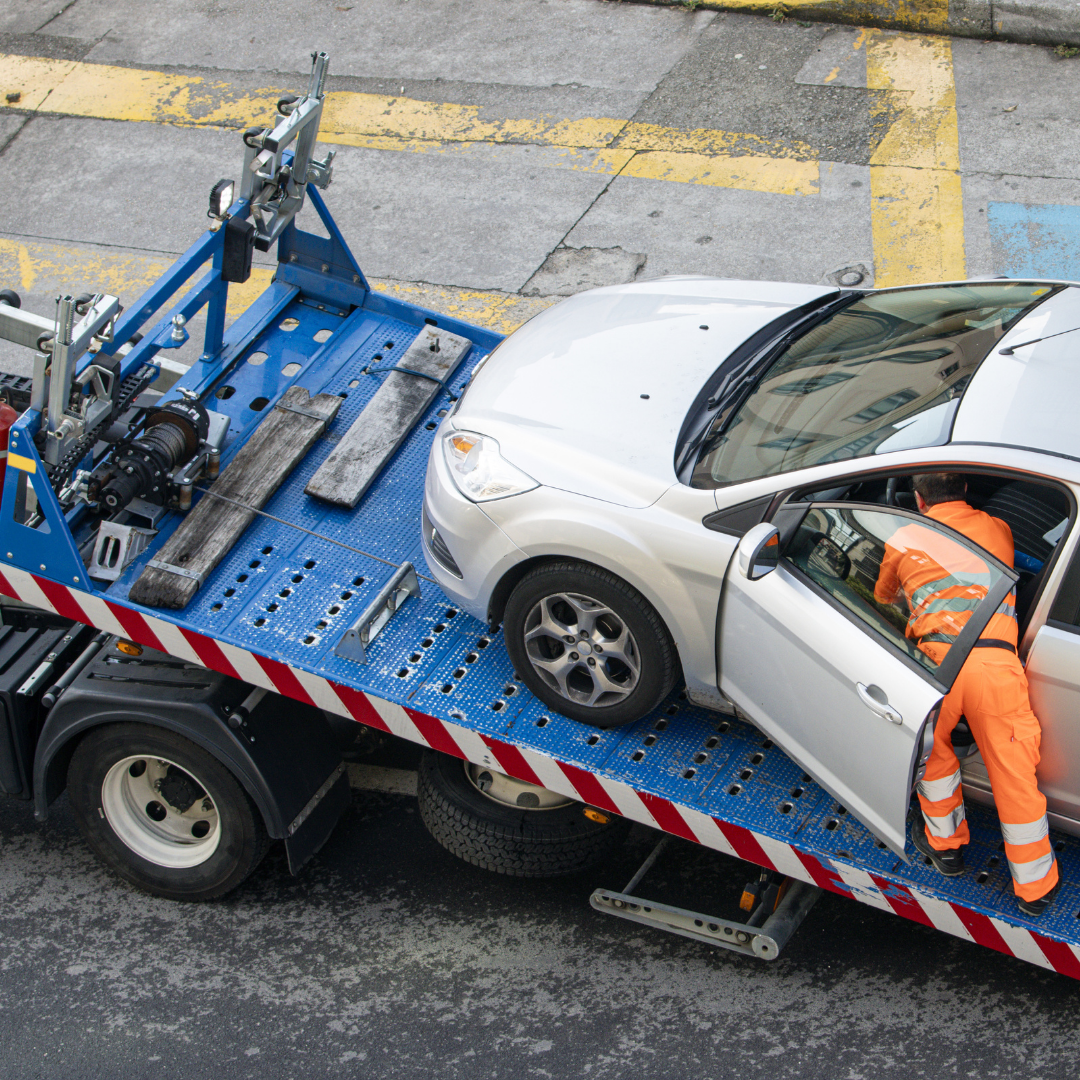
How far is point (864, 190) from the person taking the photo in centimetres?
860

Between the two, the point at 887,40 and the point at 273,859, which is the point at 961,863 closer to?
the point at 273,859

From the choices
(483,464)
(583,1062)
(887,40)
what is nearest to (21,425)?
(483,464)

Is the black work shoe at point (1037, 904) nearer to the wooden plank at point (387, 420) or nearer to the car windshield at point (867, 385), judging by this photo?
the car windshield at point (867, 385)

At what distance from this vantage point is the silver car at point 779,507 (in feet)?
12.1

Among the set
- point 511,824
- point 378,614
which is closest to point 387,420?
point 378,614

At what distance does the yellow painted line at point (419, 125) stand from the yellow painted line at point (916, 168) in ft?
1.98

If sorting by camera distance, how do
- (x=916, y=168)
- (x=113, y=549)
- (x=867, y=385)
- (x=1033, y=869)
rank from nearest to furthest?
(x=1033, y=869), (x=867, y=385), (x=113, y=549), (x=916, y=168)

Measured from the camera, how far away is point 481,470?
441 centimetres

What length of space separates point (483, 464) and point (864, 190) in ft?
17.5

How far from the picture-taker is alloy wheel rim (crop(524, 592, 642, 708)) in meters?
4.27

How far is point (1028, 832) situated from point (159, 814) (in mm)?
3288

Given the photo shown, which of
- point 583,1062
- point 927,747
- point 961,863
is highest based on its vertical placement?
point 927,747

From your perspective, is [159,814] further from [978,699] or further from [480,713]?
[978,699]

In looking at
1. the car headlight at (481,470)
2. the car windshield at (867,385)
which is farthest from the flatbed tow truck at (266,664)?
the car windshield at (867,385)
